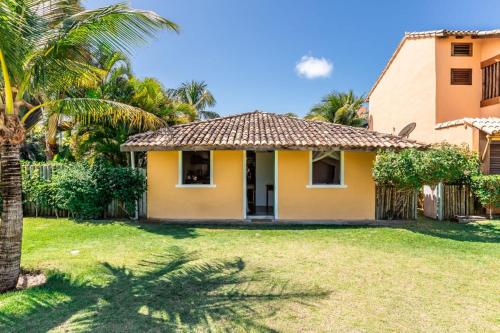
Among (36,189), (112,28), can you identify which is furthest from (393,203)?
(36,189)

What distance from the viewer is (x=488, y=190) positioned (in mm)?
11594

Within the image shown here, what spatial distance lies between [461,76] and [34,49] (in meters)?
20.1

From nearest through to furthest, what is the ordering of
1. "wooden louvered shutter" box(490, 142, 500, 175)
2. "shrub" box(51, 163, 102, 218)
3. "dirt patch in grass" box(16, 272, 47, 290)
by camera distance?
"dirt patch in grass" box(16, 272, 47, 290), "shrub" box(51, 163, 102, 218), "wooden louvered shutter" box(490, 142, 500, 175)

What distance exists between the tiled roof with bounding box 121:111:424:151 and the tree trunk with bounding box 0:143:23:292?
18.6 ft

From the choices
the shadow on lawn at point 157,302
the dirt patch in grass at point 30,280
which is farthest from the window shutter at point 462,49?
the dirt patch in grass at point 30,280

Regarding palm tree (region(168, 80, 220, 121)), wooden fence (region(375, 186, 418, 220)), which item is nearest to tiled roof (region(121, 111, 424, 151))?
wooden fence (region(375, 186, 418, 220))

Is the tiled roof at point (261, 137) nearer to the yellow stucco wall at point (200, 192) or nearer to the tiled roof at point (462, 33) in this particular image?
the yellow stucco wall at point (200, 192)

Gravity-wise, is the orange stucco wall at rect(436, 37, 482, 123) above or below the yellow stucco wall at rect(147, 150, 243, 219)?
above

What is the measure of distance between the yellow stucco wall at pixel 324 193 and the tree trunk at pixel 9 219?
8.65 m

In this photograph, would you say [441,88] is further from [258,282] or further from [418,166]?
[258,282]

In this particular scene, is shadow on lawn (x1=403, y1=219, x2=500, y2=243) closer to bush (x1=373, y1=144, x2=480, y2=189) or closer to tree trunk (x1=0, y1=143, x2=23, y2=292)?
bush (x1=373, y1=144, x2=480, y2=189)

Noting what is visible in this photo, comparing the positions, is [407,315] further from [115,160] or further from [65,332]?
[115,160]

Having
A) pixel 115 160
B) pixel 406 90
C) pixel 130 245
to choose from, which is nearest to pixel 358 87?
pixel 406 90

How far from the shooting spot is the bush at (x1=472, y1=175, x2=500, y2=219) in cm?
1150
